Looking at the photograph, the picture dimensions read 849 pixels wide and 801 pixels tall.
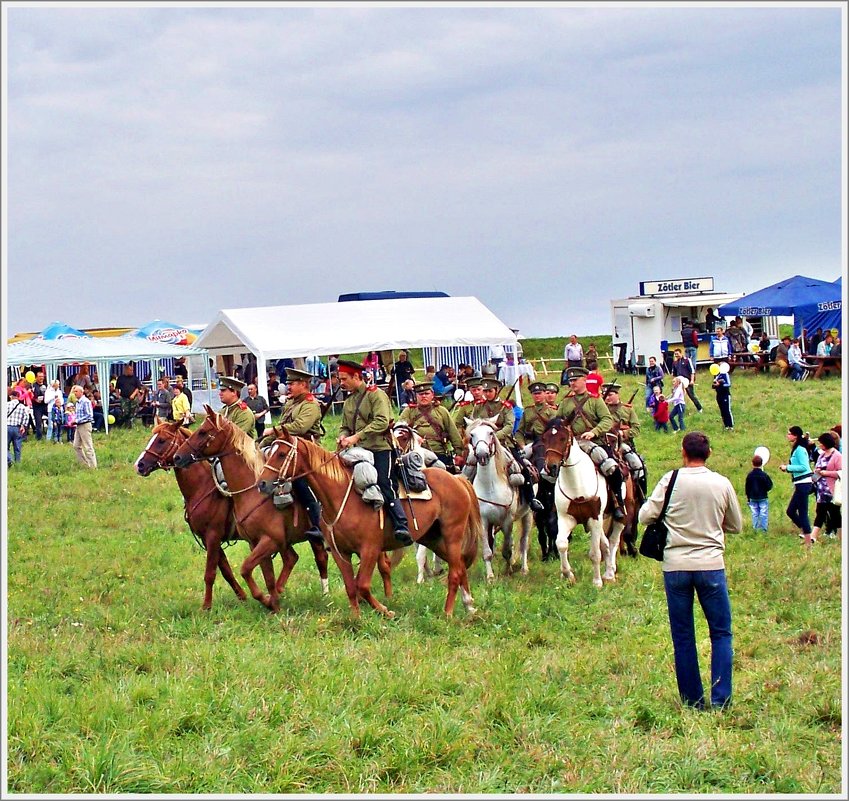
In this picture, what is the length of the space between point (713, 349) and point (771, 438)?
13.1 meters

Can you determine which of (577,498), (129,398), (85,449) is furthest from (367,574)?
(129,398)

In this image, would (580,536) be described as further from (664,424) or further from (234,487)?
(664,424)

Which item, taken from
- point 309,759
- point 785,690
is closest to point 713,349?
point 785,690

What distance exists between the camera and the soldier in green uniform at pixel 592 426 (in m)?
13.9

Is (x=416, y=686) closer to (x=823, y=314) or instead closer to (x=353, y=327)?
(x=353, y=327)

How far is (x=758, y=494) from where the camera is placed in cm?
1608

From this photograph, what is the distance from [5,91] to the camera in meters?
6.83

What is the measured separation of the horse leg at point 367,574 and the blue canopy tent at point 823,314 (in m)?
26.9

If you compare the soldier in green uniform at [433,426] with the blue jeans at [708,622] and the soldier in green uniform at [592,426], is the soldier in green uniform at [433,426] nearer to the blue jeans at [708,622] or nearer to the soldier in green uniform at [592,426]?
the soldier in green uniform at [592,426]

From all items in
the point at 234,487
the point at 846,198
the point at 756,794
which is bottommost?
the point at 756,794

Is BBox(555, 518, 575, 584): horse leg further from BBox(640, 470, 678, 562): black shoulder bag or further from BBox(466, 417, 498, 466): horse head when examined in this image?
BBox(640, 470, 678, 562): black shoulder bag

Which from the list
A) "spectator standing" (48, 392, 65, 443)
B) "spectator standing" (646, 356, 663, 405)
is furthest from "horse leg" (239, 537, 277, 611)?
"spectator standing" (48, 392, 65, 443)

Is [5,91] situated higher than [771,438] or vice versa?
[5,91]

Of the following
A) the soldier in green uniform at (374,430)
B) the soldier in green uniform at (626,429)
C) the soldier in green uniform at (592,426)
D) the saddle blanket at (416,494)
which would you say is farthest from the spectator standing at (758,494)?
the soldier in green uniform at (374,430)
